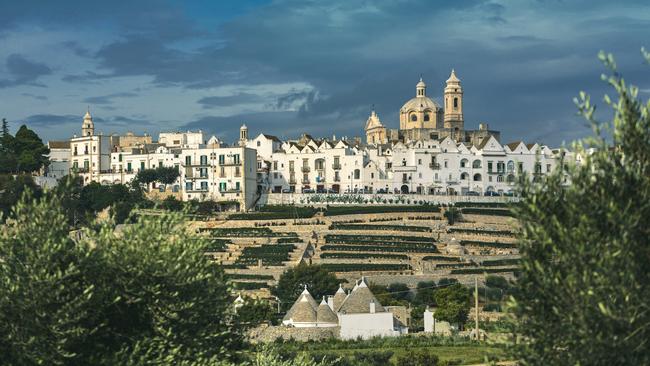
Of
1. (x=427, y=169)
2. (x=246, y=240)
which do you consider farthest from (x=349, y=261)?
(x=427, y=169)

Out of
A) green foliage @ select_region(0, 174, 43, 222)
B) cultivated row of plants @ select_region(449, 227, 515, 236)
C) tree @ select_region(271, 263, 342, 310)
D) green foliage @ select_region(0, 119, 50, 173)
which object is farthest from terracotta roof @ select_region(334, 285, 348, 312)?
green foliage @ select_region(0, 119, 50, 173)

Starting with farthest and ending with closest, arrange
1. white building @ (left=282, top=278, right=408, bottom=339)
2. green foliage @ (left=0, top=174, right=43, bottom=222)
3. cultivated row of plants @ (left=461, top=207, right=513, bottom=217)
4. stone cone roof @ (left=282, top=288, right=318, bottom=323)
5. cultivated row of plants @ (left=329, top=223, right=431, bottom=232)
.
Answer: cultivated row of plants @ (left=461, top=207, right=513, bottom=217) → green foliage @ (left=0, top=174, right=43, bottom=222) → cultivated row of plants @ (left=329, top=223, right=431, bottom=232) → stone cone roof @ (left=282, top=288, right=318, bottom=323) → white building @ (left=282, top=278, right=408, bottom=339)

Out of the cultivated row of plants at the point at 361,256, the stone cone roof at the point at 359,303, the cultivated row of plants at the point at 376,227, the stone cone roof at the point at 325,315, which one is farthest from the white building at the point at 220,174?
the stone cone roof at the point at 359,303

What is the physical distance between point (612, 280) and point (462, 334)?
40629 millimetres

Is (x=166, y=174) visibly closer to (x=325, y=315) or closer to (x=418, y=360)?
(x=325, y=315)

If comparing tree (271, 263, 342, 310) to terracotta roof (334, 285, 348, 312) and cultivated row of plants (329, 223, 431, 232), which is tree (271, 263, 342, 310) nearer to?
terracotta roof (334, 285, 348, 312)

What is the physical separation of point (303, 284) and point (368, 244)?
16020mm

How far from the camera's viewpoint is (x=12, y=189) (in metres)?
93.6

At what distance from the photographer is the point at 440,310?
64250 mm

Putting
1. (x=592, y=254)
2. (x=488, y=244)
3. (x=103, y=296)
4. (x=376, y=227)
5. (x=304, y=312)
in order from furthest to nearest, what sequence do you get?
(x=376, y=227) → (x=488, y=244) → (x=304, y=312) → (x=103, y=296) → (x=592, y=254)

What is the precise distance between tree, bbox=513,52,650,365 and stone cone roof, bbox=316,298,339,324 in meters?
38.0

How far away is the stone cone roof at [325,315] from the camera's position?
59562 millimetres

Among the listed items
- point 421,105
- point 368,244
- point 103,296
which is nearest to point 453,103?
point 421,105

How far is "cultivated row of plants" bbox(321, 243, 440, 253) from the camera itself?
84125 millimetres
